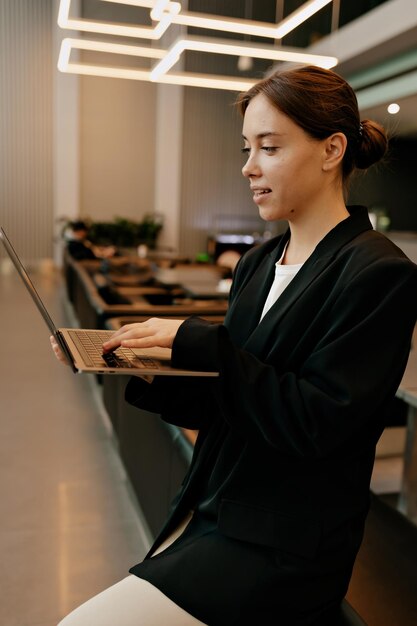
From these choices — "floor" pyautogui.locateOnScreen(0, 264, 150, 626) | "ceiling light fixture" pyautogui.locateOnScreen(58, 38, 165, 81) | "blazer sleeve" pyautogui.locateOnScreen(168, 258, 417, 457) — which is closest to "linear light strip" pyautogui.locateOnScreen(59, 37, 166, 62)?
"ceiling light fixture" pyautogui.locateOnScreen(58, 38, 165, 81)

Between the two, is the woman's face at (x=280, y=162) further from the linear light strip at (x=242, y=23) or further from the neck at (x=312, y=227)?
the linear light strip at (x=242, y=23)

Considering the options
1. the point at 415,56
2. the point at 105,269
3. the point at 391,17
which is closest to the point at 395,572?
the point at 105,269

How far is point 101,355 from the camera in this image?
41.6 inches

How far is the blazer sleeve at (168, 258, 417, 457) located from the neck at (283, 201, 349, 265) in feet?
0.62

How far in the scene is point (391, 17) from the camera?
7297 millimetres

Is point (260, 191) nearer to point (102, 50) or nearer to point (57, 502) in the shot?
point (57, 502)

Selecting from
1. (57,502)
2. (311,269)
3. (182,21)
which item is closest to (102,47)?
(182,21)

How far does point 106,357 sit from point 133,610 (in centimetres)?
43

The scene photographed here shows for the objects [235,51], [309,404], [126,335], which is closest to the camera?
[309,404]

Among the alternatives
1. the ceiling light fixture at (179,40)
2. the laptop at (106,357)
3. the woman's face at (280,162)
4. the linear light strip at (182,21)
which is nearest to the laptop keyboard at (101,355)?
the laptop at (106,357)

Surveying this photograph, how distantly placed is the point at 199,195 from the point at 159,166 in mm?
1152

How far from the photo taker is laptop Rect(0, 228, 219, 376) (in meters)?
0.94

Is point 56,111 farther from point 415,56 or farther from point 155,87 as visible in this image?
point 415,56

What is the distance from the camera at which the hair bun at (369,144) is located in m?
1.12
